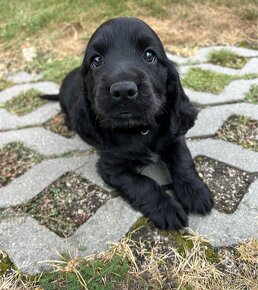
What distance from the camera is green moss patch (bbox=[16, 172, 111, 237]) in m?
1.91

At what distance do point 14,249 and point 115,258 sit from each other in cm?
52

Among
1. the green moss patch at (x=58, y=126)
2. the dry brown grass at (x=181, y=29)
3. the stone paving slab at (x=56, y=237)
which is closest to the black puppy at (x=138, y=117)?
the stone paving slab at (x=56, y=237)

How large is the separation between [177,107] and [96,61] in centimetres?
51

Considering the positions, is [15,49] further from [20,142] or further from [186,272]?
[186,272]

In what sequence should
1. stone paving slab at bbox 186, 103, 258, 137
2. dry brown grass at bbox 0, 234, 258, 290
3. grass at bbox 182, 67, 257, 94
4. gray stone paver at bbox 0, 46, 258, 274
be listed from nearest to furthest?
dry brown grass at bbox 0, 234, 258, 290, gray stone paver at bbox 0, 46, 258, 274, stone paving slab at bbox 186, 103, 258, 137, grass at bbox 182, 67, 257, 94

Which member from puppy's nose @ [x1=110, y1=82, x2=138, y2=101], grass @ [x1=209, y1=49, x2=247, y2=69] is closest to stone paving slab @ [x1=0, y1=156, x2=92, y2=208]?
puppy's nose @ [x1=110, y1=82, x2=138, y2=101]

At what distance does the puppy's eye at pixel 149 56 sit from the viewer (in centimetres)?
195

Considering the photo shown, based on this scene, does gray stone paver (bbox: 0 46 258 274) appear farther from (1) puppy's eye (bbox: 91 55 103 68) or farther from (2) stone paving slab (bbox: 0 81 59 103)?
(1) puppy's eye (bbox: 91 55 103 68)

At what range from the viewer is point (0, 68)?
3768 mm

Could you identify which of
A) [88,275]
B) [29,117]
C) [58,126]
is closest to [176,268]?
[88,275]

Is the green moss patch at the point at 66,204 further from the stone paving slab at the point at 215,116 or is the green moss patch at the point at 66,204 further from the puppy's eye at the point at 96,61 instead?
the stone paving slab at the point at 215,116

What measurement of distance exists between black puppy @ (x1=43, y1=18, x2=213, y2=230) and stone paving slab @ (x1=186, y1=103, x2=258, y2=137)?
35 cm

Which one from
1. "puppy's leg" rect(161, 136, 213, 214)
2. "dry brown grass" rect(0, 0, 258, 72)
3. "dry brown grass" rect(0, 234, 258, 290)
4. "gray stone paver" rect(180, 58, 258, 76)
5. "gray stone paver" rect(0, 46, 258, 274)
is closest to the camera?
"dry brown grass" rect(0, 234, 258, 290)

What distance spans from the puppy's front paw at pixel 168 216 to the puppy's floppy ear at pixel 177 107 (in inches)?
17.0
